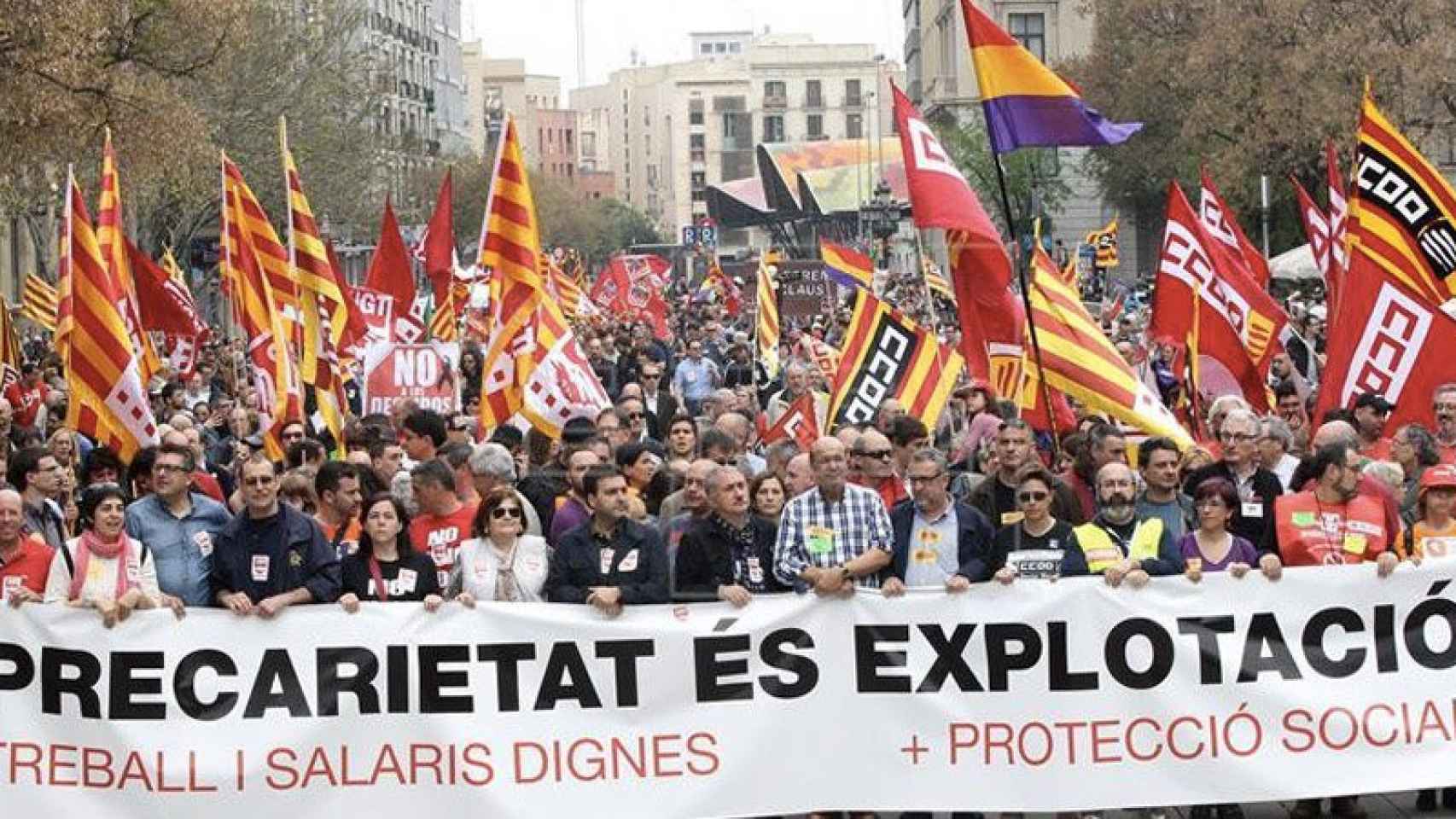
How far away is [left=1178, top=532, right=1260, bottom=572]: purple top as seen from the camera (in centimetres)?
1025

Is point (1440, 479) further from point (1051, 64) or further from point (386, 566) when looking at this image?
point (1051, 64)

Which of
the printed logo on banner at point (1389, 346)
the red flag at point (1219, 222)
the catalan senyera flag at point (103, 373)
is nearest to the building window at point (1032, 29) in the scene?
the red flag at point (1219, 222)

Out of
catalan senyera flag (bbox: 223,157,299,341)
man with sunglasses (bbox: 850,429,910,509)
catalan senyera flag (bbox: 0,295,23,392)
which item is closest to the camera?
man with sunglasses (bbox: 850,429,910,509)

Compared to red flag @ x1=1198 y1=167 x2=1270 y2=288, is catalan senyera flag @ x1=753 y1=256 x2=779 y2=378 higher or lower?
lower

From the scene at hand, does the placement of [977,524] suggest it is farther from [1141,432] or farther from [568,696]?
[1141,432]

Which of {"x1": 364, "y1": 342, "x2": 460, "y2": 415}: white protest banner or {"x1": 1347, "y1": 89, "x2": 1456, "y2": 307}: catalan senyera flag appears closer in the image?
{"x1": 1347, "y1": 89, "x2": 1456, "y2": 307}: catalan senyera flag

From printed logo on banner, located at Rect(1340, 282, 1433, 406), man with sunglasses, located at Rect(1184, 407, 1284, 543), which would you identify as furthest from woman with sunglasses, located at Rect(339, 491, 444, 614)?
printed logo on banner, located at Rect(1340, 282, 1433, 406)

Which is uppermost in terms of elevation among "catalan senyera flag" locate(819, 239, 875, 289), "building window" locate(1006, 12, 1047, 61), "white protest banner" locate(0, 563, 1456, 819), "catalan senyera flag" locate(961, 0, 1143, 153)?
"building window" locate(1006, 12, 1047, 61)

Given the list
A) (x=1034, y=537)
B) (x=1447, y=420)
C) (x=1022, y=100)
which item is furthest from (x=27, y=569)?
Result: (x=1447, y=420)

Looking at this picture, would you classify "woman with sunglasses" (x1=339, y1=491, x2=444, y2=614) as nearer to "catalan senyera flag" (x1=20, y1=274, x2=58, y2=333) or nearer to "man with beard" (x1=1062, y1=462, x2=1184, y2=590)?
"man with beard" (x1=1062, y1=462, x2=1184, y2=590)

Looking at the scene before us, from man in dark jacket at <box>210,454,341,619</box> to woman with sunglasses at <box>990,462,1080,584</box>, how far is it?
7.77ft

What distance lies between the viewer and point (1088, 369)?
13195mm

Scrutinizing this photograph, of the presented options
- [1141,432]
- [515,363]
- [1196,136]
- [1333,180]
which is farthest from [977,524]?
[1196,136]

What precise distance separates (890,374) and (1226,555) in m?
6.27
